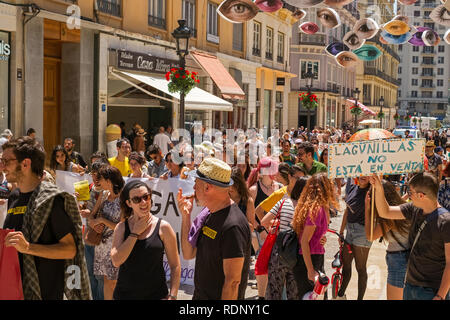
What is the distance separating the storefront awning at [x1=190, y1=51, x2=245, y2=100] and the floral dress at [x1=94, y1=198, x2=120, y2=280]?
60.8 feet

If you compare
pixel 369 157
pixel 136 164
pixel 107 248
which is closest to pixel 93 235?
pixel 107 248

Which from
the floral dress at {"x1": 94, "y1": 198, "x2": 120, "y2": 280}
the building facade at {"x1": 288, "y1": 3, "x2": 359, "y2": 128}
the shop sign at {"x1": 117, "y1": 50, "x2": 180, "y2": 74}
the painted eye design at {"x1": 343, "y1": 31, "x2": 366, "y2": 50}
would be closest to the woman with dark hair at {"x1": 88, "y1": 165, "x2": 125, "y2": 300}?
the floral dress at {"x1": 94, "y1": 198, "x2": 120, "y2": 280}

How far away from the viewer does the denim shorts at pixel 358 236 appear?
6801 millimetres

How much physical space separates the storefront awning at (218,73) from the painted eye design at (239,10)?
13.2 metres

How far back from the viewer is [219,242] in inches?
165

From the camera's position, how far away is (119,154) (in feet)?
32.7

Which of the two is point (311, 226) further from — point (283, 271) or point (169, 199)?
point (169, 199)

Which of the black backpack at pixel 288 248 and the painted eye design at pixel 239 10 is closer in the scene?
the black backpack at pixel 288 248

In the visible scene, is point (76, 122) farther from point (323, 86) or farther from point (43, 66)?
point (323, 86)

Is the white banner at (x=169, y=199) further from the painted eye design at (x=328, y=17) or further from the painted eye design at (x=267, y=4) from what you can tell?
the painted eye design at (x=328, y=17)

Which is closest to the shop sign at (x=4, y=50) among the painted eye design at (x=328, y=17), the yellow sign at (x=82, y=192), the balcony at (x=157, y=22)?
the balcony at (x=157, y=22)

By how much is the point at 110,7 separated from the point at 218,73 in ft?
23.3
